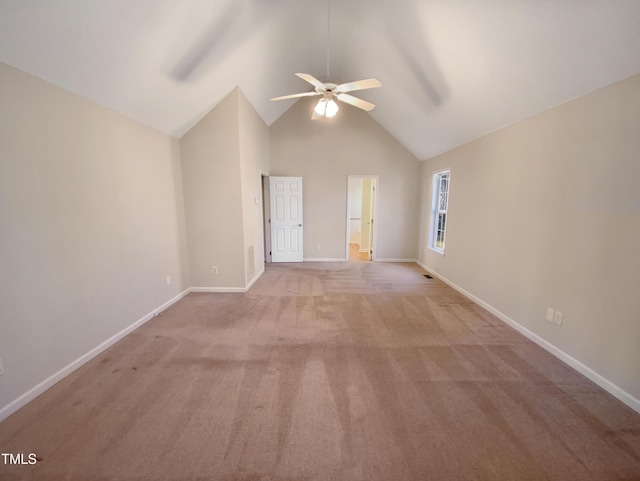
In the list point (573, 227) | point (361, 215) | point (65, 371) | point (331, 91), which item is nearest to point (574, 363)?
point (573, 227)

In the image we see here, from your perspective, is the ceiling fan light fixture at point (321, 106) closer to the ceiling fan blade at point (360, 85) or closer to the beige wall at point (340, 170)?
the ceiling fan blade at point (360, 85)

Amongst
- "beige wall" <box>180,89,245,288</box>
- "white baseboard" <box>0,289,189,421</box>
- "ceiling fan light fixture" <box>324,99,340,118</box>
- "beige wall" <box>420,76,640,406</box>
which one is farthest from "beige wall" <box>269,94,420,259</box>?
"white baseboard" <box>0,289,189,421</box>

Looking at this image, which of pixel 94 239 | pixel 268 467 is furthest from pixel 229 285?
pixel 268 467

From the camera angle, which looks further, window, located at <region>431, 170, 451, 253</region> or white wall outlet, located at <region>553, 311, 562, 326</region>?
window, located at <region>431, 170, 451, 253</region>

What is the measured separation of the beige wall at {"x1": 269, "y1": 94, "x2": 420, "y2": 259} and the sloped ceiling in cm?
152

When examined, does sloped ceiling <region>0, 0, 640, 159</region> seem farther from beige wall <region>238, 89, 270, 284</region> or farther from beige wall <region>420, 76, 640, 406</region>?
beige wall <region>238, 89, 270, 284</region>

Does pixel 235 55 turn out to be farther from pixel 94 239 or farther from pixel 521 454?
pixel 521 454

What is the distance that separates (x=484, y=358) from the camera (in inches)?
90.7

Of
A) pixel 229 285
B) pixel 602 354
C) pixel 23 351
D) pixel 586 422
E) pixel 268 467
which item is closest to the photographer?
pixel 268 467

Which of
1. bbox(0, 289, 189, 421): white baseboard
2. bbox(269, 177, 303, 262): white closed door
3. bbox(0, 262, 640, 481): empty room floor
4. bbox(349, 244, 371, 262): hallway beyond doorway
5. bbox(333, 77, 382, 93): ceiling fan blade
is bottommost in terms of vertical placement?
bbox(0, 262, 640, 481): empty room floor

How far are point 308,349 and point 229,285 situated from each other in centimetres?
208

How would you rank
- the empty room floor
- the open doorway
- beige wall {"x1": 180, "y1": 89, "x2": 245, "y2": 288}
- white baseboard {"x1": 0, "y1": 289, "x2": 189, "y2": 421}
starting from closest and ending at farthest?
1. the empty room floor
2. white baseboard {"x1": 0, "y1": 289, "x2": 189, "y2": 421}
3. beige wall {"x1": 180, "y1": 89, "x2": 245, "y2": 288}
4. the open doorway

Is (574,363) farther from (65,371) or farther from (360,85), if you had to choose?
(65,371)

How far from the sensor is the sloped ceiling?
1.69 meters
